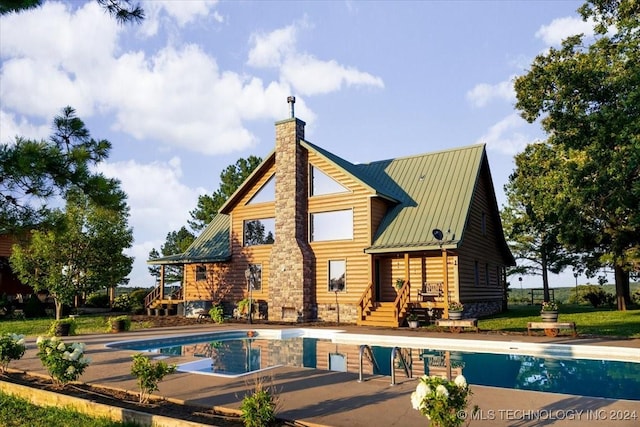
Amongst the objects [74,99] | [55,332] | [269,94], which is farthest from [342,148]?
[74,99]

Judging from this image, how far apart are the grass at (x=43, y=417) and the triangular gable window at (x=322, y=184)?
15903 mm

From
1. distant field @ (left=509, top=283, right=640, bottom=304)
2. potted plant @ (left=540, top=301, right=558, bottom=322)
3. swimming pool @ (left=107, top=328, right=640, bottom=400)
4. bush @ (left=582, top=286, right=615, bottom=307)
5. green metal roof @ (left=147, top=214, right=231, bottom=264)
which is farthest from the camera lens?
distant field @ (left=509, top=283, right=640, bottom=304)

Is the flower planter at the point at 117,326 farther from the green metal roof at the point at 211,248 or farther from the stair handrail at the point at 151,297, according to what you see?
the stair handrail at the point at 151,297

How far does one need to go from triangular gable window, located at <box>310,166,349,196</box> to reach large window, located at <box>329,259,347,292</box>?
10.5 feet

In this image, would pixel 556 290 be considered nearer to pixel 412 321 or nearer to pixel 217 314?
pixel 412 321

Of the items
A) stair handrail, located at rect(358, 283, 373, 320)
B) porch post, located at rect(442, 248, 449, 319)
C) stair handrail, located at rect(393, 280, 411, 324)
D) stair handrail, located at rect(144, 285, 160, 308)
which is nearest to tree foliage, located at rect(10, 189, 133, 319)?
stair handrail, located at rect(144, 285, 160, 308)

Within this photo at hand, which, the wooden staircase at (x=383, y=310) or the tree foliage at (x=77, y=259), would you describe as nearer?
the wooden staircase at (x=383, y=310)

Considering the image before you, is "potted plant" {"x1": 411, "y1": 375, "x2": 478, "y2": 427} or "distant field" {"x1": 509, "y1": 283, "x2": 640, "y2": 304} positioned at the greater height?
"potted plant" {"x1": 411, "y1": 375, "x2": 478, "y2": 427}

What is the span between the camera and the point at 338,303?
20.9m

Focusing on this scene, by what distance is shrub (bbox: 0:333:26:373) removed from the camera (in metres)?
9.08

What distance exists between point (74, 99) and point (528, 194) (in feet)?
87.7

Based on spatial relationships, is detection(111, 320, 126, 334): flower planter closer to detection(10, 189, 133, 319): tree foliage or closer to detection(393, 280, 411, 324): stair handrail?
detection(10, 189, 133, 319): tree foliage

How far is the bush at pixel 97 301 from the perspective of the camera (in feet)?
99.7

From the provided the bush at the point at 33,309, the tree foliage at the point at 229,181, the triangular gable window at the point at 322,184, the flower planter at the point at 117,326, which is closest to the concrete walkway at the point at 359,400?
the flower planter at the point at 117,326
